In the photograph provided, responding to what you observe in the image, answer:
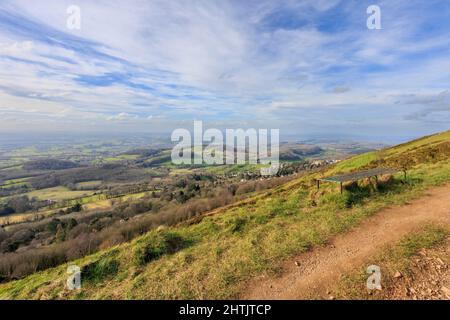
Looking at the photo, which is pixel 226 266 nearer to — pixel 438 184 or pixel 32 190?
pixel 438 184

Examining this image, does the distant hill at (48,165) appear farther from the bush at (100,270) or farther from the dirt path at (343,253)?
the dirt path at (343,253)

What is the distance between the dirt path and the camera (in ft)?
19.8

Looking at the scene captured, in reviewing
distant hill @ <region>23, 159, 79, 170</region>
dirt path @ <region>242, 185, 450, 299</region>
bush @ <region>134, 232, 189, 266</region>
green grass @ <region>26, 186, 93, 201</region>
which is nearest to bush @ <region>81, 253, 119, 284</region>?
bush @ <region>134, 232, 189, 266</region>

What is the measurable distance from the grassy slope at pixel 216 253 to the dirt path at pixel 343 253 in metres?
0.39

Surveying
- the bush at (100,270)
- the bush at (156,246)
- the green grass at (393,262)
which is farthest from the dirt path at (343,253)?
the bush at (100,270)

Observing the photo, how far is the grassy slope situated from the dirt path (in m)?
0.39

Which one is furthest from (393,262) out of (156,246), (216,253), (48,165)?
(48,165)

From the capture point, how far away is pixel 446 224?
27.7ft

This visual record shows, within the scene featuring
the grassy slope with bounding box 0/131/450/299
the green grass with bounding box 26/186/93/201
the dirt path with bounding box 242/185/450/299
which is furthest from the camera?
the green grass with bounding box 26/186/93/201

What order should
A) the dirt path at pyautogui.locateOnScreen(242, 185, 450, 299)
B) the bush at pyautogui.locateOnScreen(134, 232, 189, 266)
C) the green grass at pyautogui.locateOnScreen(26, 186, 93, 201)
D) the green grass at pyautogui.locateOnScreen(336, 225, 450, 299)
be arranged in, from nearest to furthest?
the green grass at pyautogui.locateOnScreen(336, 225, 450, 299), the dirt path at pyautogui.locateOnScreen(242, 185, 450, 299), the bush at pyautogui.locateOnScreen(134, 232, 189, 266), the green grass at pyautogui.locateOnScreen(26, 186, 93, 201)

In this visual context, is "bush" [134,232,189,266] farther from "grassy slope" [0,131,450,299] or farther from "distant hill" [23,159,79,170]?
"distant hill" [23,159,79,170]

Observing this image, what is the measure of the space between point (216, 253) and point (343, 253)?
3838mm

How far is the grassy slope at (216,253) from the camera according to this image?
6.78m
